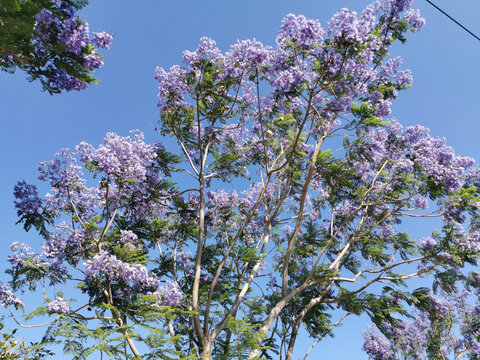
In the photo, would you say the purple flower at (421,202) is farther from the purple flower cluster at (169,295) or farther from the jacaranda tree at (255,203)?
the purple flower cluster at (169,295)

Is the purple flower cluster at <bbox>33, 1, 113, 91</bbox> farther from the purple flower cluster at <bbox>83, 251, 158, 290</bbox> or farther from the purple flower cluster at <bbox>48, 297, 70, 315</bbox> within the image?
the purple flower cluster at <bbox>48, 297, 70, 315</bbox>

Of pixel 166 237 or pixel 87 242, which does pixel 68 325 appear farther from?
pixel 166 237

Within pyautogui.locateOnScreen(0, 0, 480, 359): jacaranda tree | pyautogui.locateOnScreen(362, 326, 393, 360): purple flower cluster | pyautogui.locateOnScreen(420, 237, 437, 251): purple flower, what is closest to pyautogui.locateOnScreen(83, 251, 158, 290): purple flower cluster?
pyautogui.locateOnScreen(0, 0, 480, 359): jacaranda tree

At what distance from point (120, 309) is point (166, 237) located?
2877mm

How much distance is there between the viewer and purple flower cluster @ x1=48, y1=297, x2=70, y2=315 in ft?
22.5

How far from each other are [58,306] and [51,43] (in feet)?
15.1

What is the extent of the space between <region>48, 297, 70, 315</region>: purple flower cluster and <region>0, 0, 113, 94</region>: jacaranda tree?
12.5ft

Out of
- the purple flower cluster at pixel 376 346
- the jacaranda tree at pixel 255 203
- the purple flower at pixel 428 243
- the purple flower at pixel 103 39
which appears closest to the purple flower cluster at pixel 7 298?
the jacaranda tree at pixel 255 203

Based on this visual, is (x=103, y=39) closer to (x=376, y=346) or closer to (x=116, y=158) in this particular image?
(x=116, y=158)

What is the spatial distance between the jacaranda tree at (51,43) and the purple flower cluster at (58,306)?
12.5 feet

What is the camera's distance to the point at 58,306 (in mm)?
6883

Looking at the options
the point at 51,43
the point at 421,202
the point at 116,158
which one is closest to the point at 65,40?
the point at 51,43

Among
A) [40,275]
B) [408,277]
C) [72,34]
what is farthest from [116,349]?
[408,277]

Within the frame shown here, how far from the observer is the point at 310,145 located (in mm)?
10141
